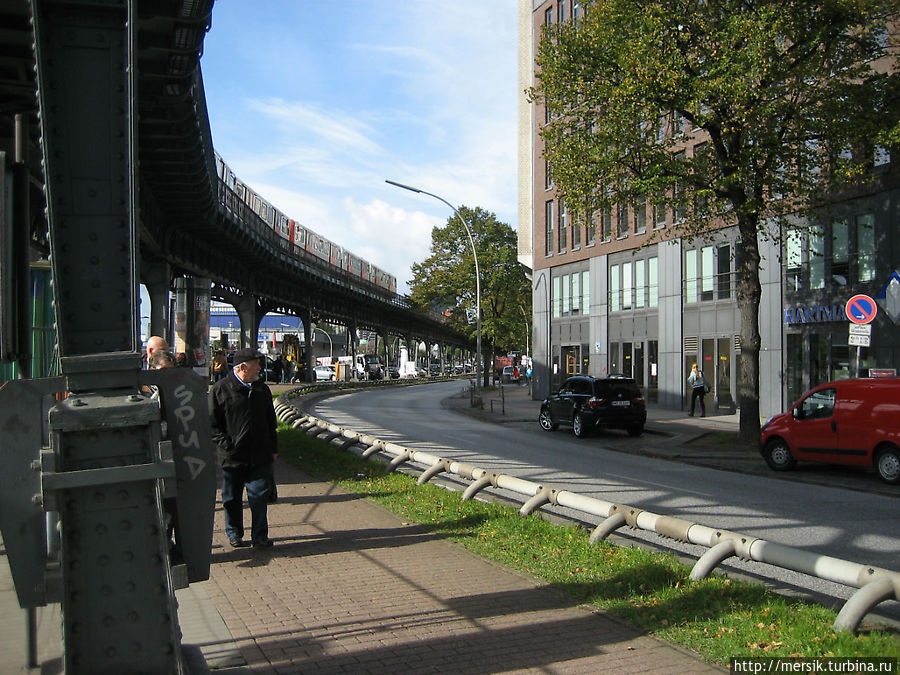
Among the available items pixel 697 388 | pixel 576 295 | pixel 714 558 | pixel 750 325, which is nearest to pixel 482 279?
pixel 576 295

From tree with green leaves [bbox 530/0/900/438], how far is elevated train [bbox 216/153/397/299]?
15.5 m

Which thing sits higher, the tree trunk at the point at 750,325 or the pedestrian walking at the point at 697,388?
the tree trunk at the point at 750,325

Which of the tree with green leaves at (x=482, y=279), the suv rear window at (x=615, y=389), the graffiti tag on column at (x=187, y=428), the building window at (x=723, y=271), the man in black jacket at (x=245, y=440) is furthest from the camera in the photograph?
the tree with green leaves at (x=482, y=279)

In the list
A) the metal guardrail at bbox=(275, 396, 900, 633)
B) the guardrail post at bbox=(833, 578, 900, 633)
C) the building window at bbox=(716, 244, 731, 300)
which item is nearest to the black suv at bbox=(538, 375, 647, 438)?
the building window at bbox=(716, 244, 731, 300)

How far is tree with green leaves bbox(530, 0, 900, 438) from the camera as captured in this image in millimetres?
17125

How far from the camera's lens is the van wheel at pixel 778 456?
15242 millimetres

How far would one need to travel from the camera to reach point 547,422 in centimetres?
2575

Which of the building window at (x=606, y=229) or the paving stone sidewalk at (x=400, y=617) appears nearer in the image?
the paving stone sidewalk at (x=400, y=617)

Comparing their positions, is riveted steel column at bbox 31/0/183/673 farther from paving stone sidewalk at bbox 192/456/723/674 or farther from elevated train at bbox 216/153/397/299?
elevated train at bbox 216/153/397/299

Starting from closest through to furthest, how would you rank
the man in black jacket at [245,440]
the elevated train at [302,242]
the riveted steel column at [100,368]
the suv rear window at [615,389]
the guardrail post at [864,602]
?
1. the riveted steel column at [100,368]
2. the guardrail post at [864,602]
3. the man in black jacket at [245,440]
4. the suv rear window at [615,389]
5. the elevated train at [302,242]

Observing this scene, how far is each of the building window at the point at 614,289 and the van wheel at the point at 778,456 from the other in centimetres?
2145

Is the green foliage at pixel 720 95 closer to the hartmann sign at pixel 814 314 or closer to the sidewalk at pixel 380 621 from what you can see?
the hartmann sign at pixel 814 314

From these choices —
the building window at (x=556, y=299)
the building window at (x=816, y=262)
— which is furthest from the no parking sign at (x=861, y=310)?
the building window at (x=556, y=299)

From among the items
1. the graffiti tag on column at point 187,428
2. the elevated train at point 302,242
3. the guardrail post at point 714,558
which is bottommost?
the guardrail post at point 714,558
